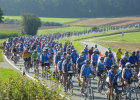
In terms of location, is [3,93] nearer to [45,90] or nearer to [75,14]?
[45,90]

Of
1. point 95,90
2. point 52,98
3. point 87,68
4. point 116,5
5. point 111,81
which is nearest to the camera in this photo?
point 52,98

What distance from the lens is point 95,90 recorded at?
52.5 ft

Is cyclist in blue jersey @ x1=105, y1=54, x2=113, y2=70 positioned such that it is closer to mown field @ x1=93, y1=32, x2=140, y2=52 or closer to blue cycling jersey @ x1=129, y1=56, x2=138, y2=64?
blue cycling jersey @ x1=129, y1=56, x2=138, y2=64

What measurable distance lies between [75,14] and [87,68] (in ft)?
513

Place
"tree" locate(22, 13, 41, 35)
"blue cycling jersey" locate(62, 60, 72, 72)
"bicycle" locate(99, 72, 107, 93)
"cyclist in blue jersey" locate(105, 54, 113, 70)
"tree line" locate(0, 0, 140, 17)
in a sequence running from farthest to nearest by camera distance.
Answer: "tree line" locate(0, 0, 140, 17)
"tree" locate(22, 13, 41, 35)
"cyclist in blue jersey" locate(105, 54, 113, 70)
"blue cycling jersey" locate(62, 60, 72, 72)
"bicycle" locate(99, 72, 107, 93)

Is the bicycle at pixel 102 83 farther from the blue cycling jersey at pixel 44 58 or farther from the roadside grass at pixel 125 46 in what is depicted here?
the roadside grass at pixel 125 46

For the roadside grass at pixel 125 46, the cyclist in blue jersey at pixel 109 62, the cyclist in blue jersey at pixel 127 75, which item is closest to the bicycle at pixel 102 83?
the cyclist in blue jersey at pixel 109 62

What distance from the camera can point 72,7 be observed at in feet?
572

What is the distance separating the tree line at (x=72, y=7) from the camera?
161 m

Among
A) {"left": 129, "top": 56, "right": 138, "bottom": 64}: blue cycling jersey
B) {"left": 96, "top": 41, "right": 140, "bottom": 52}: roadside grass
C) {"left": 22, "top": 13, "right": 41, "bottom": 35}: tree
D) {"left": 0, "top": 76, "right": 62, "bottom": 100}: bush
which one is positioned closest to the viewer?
{"left": 0, "top": 76, "right": 62, "bottom": 100}: bush

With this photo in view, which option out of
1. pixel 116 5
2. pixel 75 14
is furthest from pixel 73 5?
pixel 116 5

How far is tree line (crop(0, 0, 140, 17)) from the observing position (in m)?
161

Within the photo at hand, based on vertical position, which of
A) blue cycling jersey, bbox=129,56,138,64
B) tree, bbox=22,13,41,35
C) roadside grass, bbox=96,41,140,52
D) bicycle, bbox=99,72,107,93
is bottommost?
bicycle, bbox=99,72,107,93

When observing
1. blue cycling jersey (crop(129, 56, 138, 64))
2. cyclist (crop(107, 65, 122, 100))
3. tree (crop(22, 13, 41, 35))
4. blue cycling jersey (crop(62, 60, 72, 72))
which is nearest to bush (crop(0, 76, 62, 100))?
cyclist (crop(107, 65, 122, 100))
